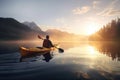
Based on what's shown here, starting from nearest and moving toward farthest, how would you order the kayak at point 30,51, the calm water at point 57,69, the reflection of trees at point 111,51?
1. the calm water at point 57,69
2. the kayak at point 30,51
3. the reflection of trees at point 111,51

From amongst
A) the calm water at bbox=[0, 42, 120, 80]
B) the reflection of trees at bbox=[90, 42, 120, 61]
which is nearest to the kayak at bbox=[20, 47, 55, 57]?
the calm water at bbox=[0, 42, 120, 80]

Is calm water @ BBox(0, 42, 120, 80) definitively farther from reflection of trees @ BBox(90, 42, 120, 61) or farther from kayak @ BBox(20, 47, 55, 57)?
reflection of trees @ BBox(90, 42, 120, 61)

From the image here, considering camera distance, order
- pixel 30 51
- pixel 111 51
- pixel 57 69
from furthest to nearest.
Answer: pixel 111 51
pixel 30 51
pixel 57 69

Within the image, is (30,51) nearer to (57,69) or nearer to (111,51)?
(57,69)

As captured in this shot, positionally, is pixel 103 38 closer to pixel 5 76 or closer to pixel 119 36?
pixel 119 36

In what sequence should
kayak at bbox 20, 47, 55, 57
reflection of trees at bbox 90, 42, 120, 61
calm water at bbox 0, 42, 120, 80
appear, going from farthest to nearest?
reflection of trees at bbox 90, 42, 120, 61 < kayak at bbox 20, 47, 55, 57 < calm water at bbox 0, 42, 120, 80

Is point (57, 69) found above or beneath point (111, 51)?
beneath

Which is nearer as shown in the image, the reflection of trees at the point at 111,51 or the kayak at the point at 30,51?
the kayak at the point at 30,51

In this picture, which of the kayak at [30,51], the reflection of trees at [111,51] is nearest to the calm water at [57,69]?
the kayak at [30,51]

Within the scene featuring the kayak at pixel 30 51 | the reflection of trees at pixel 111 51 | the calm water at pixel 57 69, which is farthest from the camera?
the reflection of trees at pixel 111 51

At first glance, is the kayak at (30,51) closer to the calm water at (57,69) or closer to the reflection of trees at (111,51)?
the calm water at (57,69)

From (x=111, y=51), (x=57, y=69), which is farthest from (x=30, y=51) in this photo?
(x=111, y=51)

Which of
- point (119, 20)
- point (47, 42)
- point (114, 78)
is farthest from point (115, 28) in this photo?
point (114, 78)

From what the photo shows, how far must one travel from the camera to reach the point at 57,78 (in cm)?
1235
